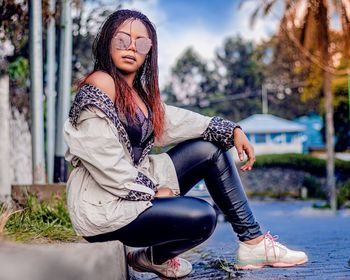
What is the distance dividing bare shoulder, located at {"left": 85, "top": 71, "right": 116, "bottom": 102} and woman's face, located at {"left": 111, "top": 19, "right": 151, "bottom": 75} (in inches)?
5.6

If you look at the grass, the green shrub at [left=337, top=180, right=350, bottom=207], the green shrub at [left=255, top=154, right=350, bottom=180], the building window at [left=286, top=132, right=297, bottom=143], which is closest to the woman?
the grass

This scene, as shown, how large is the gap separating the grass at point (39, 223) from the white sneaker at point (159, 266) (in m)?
0.31

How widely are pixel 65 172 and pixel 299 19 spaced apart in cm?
1410

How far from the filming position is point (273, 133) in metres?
40.2

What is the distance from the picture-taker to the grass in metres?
3.07

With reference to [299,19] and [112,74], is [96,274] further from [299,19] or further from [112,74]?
[299,19]

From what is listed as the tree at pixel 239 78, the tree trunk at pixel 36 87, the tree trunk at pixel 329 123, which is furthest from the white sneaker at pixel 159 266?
the tree at pixel 239 78

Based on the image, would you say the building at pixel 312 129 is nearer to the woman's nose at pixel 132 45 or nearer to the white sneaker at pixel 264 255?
the white sneaker at pixel 264 255

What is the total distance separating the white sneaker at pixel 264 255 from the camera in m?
3.22

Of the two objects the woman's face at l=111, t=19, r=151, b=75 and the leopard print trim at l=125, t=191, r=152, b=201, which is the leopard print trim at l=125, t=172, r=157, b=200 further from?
the woman's face at l=111, t=19, r=151, b=75

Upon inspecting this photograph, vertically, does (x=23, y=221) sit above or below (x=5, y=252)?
below

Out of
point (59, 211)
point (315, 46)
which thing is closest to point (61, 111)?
point (59, 211)

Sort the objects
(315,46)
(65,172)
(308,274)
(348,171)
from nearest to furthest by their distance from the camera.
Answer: (308,274), (65,172), (315,46), (348,171)

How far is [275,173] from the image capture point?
31.8m
